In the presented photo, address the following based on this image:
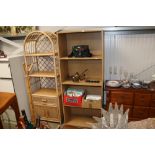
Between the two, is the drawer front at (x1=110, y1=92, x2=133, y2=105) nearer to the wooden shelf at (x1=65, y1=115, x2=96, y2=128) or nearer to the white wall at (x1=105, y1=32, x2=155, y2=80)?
the white wall at (x1=105, y1=32, x2=155, y2=80)

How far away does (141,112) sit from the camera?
6.95 feet

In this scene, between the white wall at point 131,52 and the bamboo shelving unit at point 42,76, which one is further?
the bamboo shelving unit at point 42,76

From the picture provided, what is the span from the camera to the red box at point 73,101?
222 centimetres

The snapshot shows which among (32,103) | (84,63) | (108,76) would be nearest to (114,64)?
(108,76)

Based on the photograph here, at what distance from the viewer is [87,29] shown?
196 cm

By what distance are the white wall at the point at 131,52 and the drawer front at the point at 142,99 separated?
0.36 m

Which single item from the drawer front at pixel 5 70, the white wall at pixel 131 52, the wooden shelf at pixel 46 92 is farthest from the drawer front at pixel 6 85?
the white wall at pixel 131 52

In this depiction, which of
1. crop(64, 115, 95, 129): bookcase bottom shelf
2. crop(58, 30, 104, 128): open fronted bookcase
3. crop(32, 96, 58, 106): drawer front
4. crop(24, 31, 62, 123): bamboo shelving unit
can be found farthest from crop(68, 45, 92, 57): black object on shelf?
crop(64, 115, 95, 129): bookcase bottom shelf

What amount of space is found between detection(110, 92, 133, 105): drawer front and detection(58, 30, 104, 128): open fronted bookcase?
0.19 m

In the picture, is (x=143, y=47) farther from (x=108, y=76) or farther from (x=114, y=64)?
(x=108, y=76)

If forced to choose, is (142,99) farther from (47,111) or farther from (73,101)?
(47,111)

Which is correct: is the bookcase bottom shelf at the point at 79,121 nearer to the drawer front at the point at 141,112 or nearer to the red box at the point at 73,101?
the red box at the point at 73,101

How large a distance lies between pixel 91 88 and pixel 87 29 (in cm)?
93
